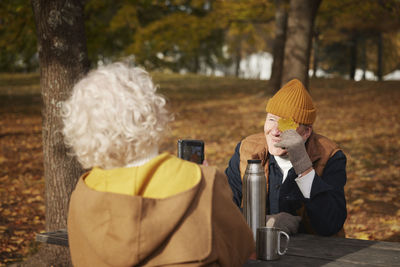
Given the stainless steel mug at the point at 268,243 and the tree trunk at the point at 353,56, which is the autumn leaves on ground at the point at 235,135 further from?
the tree trunk at the point at 353,56

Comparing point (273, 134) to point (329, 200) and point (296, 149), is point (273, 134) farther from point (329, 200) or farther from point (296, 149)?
point (329, 200)

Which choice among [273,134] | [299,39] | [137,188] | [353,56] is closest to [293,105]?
[273,134]

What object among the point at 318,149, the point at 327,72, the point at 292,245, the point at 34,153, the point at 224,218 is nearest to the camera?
the point at 224,218

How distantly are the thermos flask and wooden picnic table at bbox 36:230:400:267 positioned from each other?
199 millimetres

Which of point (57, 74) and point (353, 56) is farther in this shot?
point (353, 56)

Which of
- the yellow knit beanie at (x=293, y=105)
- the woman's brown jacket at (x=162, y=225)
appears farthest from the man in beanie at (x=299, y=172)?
the woman's brown jacket at (x=162, y=225)

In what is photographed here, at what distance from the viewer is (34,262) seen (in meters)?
4.88

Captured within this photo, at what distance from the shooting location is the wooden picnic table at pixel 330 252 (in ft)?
7.52

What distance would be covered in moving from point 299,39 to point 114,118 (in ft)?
27.6

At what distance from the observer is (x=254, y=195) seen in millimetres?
2424

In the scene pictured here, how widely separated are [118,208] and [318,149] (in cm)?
149

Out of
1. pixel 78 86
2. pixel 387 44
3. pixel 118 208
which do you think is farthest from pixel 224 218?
pixel 387 44

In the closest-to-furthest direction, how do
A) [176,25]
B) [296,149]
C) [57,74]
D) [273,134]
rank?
[296,149] → [273,134] → [57,74] → [176,25]

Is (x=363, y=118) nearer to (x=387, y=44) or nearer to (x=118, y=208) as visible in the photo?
(x=118, y=208)
